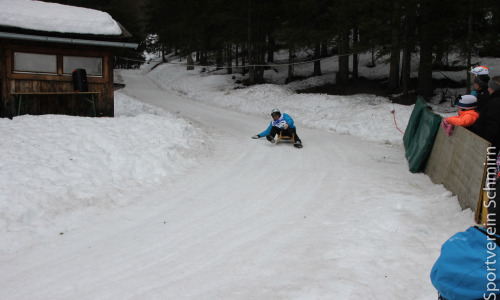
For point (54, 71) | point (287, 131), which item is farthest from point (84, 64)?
point (287, 131)

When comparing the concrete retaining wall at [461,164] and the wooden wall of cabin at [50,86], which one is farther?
the wooden wall of cabin at [50,86]

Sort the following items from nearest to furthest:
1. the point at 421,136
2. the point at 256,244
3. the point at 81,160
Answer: the point at 256,244, the point at 81,160, the point at 421,136

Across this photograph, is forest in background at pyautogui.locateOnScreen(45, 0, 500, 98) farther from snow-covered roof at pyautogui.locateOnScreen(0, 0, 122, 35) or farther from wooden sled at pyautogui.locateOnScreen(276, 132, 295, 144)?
snow-covered roof at pyautogui.locateOnScreen(0, 0, 122, 35)

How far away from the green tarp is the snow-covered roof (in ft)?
34.9

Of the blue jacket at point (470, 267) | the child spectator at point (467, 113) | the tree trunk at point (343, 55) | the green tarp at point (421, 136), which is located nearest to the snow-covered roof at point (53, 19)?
the green tarp at point (421, 136)

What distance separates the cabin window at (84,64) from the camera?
13.9 m

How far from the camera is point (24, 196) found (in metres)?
6.30

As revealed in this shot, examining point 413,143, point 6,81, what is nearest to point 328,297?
point 413,143

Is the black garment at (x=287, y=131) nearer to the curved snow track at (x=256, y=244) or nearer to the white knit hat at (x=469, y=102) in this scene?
the curved snow track at (x=256, y=244)

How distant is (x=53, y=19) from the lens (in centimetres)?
1298

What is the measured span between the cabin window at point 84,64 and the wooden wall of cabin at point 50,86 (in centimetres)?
15

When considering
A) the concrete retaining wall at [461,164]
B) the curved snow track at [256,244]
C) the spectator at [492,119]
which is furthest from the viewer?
the spectator at [492,119]

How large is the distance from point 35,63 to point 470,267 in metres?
14.6

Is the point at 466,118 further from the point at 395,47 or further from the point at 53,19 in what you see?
the point at 395,47
